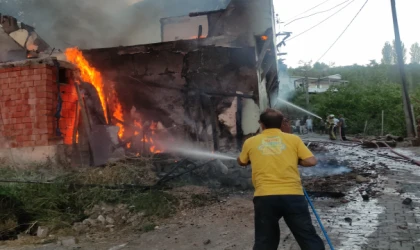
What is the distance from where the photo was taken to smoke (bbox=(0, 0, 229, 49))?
1191 cm

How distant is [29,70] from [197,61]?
4039 mm

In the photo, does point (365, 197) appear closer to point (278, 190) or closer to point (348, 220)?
point (348, 220)

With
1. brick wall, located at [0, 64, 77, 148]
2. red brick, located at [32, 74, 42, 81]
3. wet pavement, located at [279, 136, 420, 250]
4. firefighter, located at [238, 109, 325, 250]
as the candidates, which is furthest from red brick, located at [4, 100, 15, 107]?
firefighter, located at [238, 109, 325, 250]

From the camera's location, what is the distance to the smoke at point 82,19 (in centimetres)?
1191

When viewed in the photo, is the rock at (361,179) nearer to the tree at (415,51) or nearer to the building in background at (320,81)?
the building in background at (320,81)

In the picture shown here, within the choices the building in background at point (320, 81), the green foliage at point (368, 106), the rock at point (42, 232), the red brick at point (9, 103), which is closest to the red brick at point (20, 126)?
the red brick at point (9, 103)

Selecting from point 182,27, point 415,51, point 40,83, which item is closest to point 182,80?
point 40,83

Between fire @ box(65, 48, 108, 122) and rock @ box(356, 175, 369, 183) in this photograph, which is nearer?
rock @ box(356, 175, 369, 183)

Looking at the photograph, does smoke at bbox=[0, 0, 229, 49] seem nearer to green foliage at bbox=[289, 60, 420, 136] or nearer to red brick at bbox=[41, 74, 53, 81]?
red brick at bbox=[41, 74, 53, 81]

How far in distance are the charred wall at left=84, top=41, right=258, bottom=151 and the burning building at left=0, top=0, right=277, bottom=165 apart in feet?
0.09

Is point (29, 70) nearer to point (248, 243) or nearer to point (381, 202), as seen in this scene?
point (248, 243)

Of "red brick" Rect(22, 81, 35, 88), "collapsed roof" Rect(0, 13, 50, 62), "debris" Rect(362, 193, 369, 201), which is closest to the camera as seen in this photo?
"debris" Rect(362, 193, 369, 201)

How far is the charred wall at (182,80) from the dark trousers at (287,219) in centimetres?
628

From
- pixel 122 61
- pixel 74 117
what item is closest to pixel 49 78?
pixel 74 117
